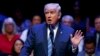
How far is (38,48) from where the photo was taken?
6.46m

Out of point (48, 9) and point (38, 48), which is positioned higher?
point (48, 9)

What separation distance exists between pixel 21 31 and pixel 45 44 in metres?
3.44

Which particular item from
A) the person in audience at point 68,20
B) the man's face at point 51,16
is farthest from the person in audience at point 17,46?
the man's face at point 51,16

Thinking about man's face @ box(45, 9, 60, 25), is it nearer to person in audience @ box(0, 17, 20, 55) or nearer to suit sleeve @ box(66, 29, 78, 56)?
suit sleeve @ box(66, 29, 78, 56)

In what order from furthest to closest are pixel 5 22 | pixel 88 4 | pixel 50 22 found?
pixel 88 4 < pixel 5 22 < pixel 50 22

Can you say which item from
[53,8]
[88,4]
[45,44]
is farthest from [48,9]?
[88,4]

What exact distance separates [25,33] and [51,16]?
2.64 metres

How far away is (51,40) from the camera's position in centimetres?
650

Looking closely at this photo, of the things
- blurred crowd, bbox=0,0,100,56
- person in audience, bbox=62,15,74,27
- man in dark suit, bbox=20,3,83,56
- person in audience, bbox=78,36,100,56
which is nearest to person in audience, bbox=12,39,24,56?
blurred crowd, bbox=0,0,100,56

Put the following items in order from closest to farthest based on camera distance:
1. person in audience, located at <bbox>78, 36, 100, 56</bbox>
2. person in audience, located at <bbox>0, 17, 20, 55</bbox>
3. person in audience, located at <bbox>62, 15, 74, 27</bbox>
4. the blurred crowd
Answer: person in audience, located at <bbox>78, 36, 100, 56</bbox>, the blurred crowd, person in audience, located at <bbox>0, 17, 20, 55</bbox>, person in audience, located at <bbox>62, 15, 74, 27</bbox>

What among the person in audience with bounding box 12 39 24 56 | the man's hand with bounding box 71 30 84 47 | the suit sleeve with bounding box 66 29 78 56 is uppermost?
the man's hand with bounding box 71 30 84 47

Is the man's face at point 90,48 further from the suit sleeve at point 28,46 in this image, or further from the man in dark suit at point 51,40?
the suit sleeve at point 28,46

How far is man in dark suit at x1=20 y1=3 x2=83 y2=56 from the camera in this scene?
6.44 metres

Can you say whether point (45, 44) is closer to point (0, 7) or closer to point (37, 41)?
point (37, 41)
